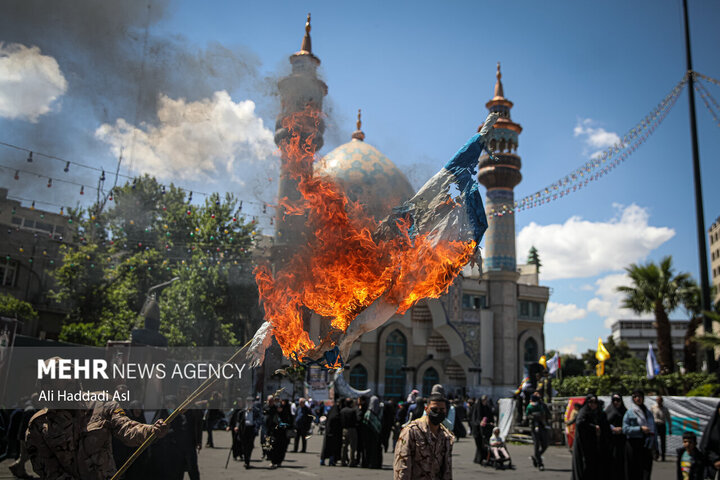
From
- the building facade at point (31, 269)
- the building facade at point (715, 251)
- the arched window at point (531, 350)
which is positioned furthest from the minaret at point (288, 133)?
the building facade at point (715, 251)

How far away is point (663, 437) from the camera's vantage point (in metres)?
12.5

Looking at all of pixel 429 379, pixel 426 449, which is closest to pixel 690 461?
pixel 426 449

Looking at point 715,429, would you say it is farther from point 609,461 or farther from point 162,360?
point 162,360

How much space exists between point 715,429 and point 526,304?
32.9 metres

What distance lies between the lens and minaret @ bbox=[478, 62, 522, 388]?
34.6 metres

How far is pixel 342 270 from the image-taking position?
573 centimetres

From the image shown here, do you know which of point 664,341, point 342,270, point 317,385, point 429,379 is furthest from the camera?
point 429,379

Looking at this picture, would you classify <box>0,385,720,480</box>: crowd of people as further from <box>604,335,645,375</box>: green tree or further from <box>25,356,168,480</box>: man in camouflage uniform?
<box>604,335,645,375</box>: green tree

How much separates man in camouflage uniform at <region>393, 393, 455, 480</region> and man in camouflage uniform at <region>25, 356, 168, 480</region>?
1928mm

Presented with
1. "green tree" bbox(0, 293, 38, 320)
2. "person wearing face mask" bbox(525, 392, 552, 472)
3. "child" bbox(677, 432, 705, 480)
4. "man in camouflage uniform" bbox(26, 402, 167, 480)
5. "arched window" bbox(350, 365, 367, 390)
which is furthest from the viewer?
"arched window" bbox(350, 365, 367, 390)

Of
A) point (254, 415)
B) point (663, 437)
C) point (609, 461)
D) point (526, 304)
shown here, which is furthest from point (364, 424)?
point (526, 304)

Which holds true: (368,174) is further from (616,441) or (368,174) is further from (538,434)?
(616,441)

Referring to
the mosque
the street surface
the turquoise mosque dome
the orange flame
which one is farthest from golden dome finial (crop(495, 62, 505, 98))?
the orange flame

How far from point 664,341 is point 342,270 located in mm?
22618
